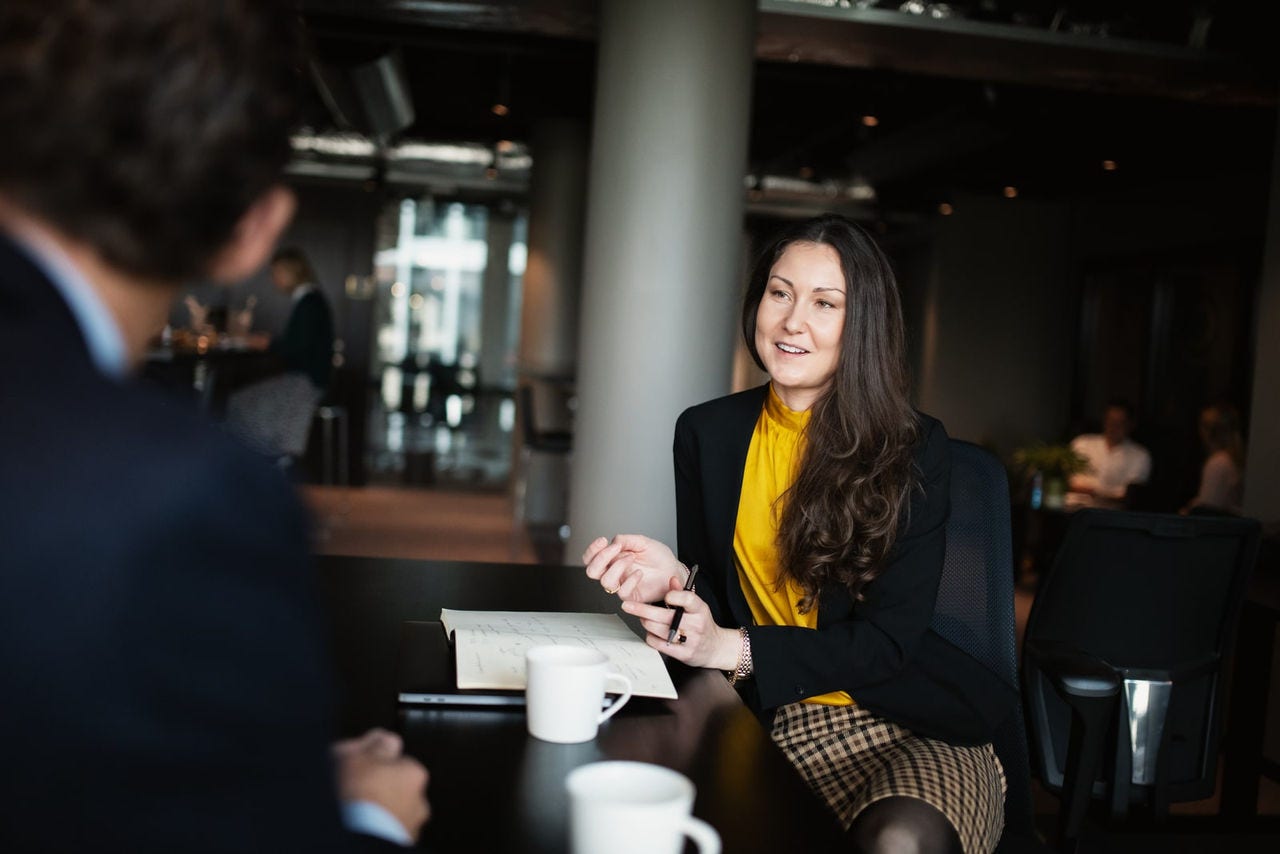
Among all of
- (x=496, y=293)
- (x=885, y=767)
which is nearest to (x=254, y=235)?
(x=885, y=767)

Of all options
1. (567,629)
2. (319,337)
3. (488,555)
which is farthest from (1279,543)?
(319,337)

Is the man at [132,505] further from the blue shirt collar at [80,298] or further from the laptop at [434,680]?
the laptop at [434,680]

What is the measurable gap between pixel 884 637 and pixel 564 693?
673 millimetres

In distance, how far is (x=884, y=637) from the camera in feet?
5.38

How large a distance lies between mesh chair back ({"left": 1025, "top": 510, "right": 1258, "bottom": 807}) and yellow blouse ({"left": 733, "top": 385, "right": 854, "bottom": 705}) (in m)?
0.78

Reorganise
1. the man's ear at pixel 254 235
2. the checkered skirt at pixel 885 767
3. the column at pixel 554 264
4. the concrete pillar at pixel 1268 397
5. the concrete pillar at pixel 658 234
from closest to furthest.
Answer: the man's ear at pixel 254 235 → the checkered skirt at pixel 885 767 → the concrete pillar at pixel 658 234 → the concrete pillar at pixel 1268 397 → the column at pixel 554 264

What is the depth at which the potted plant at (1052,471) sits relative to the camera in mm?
7234

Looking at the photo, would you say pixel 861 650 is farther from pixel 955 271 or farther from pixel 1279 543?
pixel 955 271

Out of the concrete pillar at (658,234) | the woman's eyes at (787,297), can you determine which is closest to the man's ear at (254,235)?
the woman's eyes at (787,297)

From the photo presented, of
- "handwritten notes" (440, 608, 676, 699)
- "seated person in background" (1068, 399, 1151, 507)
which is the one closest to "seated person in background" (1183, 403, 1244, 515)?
"seated person in background" (1068, 399, 1151, 507)

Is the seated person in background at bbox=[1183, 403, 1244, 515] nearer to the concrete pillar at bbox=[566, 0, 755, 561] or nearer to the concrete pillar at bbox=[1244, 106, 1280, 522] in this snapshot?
the concrete pillar at bbox=[1244, 106, 1280, 522]

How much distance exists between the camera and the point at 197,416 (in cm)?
59

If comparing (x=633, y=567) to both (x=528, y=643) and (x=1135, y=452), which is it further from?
(x=1135, y=452)

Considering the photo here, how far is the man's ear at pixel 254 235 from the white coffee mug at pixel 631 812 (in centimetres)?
41
